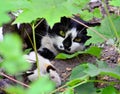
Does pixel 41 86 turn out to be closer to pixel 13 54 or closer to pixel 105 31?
pixel 13 54

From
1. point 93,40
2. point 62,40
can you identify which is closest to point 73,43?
point 62,40

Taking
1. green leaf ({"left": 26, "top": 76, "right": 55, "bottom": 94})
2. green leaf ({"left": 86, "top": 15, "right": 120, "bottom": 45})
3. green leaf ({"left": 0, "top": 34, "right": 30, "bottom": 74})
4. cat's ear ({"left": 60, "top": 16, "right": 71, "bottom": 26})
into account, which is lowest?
cat's ear ({"left": 60, "top": 16, "right": 71, "bottom": 26})

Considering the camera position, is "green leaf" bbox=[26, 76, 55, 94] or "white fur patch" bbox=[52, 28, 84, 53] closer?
"green leaf" bbox=[26, 76, 55, 94]

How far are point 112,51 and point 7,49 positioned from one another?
1.72 metres

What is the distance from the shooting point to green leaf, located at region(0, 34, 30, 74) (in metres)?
0.24

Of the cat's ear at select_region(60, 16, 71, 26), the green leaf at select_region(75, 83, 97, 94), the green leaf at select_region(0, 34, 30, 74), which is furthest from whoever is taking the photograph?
the cat's ear at select_region(60, 16, 71, 26)

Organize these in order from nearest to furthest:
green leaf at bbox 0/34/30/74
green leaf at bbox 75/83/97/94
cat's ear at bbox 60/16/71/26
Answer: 1. green leaf at bbox 0/34/30/74
2. green leaf at bbox 75/83/97/94
3. cat's ear at bbox 60/16/71/26

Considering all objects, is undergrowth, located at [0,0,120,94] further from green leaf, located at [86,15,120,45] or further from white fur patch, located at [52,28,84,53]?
white fur patch, located at [52,28,84,53]

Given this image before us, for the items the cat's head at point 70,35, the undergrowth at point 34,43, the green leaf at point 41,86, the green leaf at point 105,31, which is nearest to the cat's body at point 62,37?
the cat's head at point 70,35

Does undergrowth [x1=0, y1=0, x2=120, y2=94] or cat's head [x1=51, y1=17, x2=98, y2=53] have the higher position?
undergrowth [x1=0, y1=0, x2=120, y2=94]

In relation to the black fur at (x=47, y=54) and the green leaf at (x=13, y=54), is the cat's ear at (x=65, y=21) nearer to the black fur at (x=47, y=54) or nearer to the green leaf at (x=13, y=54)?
the black fur at (x=47, y=54)

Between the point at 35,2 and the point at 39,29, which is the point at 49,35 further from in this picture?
the point at 35,2

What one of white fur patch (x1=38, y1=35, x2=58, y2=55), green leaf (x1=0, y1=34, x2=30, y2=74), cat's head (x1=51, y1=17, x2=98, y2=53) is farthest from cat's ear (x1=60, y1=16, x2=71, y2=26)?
green leaf (x1=0, y1=34, x2=30, y2=74)

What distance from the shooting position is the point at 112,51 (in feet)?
6.31
